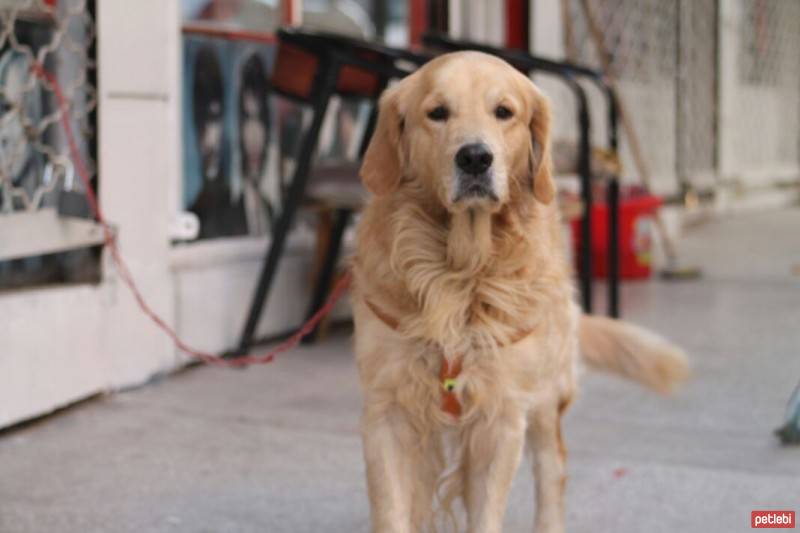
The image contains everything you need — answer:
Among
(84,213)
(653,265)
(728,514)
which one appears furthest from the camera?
(653,265)

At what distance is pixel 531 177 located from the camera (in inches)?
106

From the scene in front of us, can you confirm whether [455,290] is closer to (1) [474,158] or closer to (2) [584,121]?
(1) [474,158]

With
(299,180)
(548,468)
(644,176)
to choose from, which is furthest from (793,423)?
(644,176)

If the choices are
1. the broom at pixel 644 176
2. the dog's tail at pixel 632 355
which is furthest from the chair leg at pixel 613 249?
the dog's tail at pixel 632 355

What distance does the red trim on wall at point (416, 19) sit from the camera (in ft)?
22.0

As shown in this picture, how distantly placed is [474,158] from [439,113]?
16 centimetres

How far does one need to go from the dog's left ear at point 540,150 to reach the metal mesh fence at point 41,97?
6.51 ft

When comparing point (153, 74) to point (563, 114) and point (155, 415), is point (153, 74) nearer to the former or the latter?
point (155, 415)

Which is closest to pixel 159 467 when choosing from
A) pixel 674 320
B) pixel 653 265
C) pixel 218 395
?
pixel 218 395

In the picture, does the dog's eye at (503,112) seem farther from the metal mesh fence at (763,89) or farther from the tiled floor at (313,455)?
the metal mesh fence at (763,89)

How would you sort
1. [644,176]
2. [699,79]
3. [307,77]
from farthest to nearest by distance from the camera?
[699,79], [644,176], [307,77]

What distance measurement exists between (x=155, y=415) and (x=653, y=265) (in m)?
5.09

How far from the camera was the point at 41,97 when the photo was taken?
13.5 ft

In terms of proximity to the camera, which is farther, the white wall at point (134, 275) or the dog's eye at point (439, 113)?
the white wall at point (134, 275)
